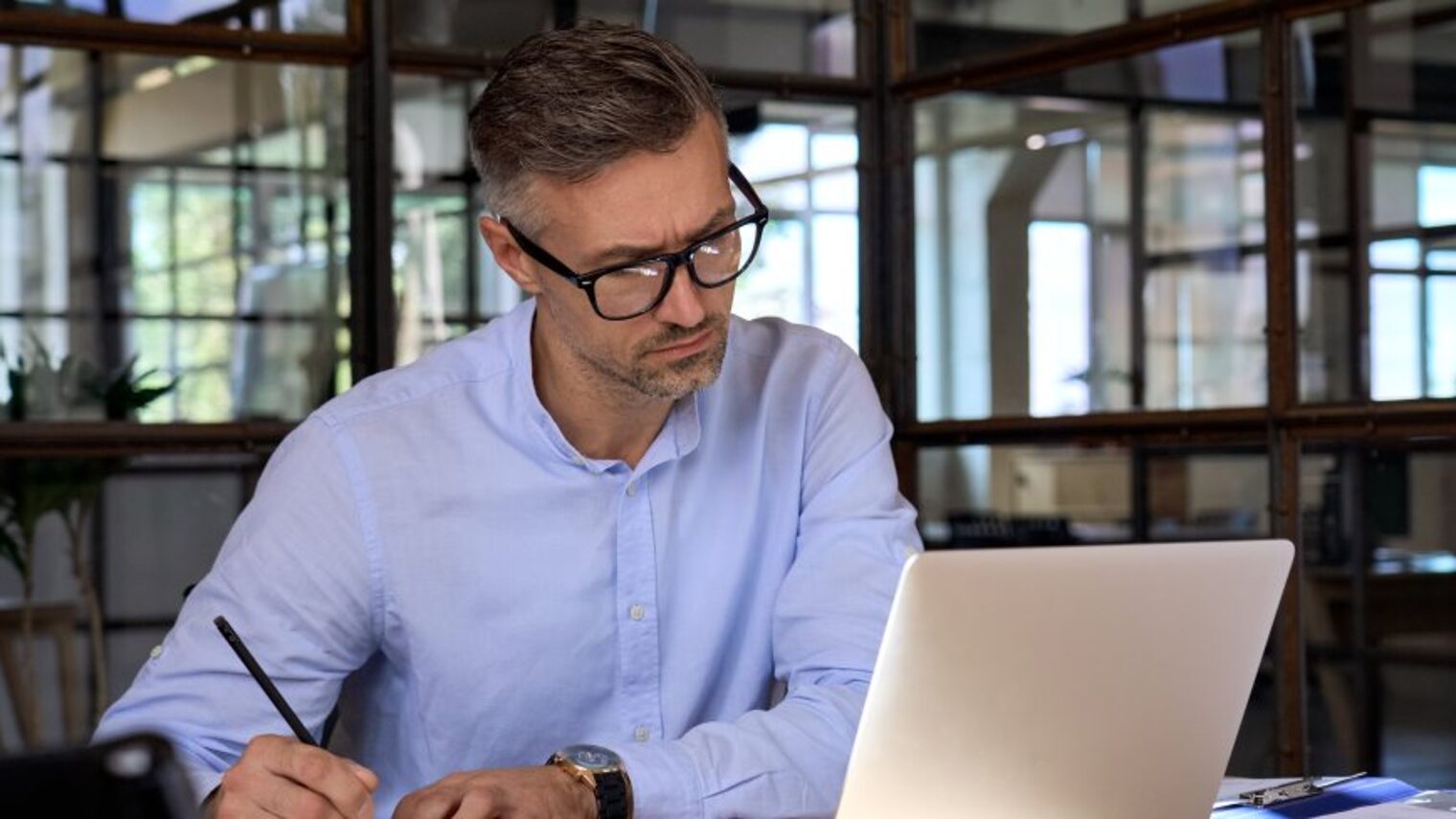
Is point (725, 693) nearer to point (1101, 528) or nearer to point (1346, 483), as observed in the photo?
point (1346, 483)

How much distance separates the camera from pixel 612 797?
1548 millimetres

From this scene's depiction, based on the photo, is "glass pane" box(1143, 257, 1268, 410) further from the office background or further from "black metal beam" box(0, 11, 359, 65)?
"black metal beam" box(0, 11, 359, 65)

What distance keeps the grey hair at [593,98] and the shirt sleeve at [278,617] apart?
1.19ft

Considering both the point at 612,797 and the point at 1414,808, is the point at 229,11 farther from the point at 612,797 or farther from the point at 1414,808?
the point at 1414,808

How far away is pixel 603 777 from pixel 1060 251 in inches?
96.3

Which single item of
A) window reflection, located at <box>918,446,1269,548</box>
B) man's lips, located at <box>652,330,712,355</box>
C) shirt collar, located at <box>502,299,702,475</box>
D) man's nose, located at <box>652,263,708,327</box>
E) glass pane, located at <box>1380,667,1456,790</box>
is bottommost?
glass pane, located at <box>1380,667,1456,790</box>

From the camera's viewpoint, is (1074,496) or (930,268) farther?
(930,268)

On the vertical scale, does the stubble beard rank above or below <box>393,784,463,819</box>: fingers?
above

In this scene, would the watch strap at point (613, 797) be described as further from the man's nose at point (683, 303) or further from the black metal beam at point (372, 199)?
the black metal beam at point (372, 199)

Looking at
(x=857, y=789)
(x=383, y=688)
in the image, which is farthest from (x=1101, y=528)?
(x=857, y=789)

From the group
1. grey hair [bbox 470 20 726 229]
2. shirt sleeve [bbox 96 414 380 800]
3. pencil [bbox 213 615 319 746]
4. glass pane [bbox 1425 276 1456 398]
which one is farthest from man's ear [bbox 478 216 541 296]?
glass pane [bbox 1425 276 1456 398]

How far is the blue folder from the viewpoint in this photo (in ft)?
5.24

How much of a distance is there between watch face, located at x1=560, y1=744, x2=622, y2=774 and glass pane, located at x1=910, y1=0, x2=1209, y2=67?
2081 millimetres

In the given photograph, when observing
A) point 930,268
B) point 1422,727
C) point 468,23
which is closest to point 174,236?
point 468,23
